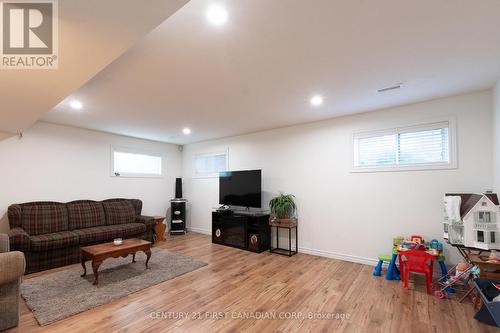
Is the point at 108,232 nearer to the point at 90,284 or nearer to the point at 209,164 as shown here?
the point at 90,284

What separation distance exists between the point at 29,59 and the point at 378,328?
3551 mm

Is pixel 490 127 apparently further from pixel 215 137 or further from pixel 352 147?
pixel 215 137

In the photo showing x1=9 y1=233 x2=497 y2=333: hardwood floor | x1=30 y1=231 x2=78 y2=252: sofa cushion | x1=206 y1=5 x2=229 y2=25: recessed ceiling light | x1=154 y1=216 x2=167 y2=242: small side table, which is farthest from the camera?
x1=154 y1=216 x2=167 y2=242: small side table

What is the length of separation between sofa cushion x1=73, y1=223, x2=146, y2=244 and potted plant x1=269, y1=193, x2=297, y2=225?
2.75 m

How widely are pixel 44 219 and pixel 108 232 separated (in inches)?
41.3

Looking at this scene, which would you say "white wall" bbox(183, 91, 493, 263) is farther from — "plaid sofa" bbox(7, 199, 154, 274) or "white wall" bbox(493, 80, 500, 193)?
"plaid sofa" bbox(7, 199, 154, 274)

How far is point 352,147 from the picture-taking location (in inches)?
157

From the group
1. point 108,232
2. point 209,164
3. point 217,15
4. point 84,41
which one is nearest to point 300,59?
point 217,15

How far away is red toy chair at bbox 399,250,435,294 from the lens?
281 cm

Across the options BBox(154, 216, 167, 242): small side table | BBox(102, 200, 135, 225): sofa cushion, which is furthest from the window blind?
BBox(102, 200, 135, 225): sofa cushion

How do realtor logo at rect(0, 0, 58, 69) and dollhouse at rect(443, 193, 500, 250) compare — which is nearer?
realtor logo at rect(0, 0, 58, 69)

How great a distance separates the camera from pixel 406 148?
3537mm

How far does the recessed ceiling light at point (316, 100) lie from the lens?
3200 mm

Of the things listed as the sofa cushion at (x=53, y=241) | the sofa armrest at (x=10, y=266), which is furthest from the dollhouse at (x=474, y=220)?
the sofa cushion at (x=53, y=241)
